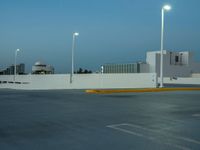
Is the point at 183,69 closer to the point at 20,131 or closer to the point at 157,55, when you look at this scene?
the point at 157,55

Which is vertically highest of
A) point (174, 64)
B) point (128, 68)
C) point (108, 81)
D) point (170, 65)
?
point (174, 64)

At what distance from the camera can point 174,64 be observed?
327ft

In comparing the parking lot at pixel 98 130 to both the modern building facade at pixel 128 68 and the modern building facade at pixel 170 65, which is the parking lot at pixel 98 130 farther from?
the modern building facade at pixel 170 65

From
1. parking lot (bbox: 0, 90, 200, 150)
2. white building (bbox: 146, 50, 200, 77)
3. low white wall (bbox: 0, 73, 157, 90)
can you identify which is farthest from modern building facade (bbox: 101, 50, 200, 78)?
parking lot (bbox: 0, 90, 200, 150)

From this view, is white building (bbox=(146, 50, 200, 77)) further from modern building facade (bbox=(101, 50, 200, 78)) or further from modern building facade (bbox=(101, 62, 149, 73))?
modern building facade (bbox=(101, 62, 149, 73))

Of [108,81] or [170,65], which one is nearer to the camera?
[108,81]

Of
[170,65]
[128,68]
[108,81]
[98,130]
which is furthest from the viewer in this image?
[128,68]

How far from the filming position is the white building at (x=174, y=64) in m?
97.2

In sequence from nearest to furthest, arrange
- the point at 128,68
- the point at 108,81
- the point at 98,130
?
the point at 98,130, the point at 108,81, the point at 128,68

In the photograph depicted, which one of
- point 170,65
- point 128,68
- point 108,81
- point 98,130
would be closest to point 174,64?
point 170,65

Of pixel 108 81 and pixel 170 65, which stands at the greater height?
pixel 170 65

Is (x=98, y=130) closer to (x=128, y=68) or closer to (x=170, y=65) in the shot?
(x=170, y=65)

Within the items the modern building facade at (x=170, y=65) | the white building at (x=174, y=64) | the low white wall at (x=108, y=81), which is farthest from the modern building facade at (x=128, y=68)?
the low white wall at (x=108, y=81)

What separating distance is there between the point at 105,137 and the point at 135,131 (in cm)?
102
